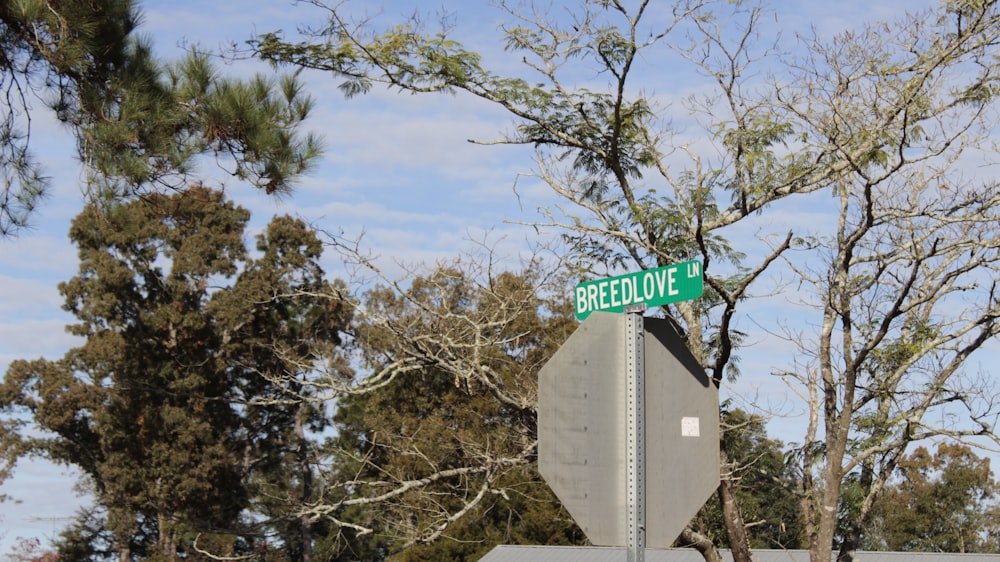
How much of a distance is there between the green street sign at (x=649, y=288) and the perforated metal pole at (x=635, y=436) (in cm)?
6

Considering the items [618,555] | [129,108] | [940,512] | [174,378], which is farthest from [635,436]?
[940,512]

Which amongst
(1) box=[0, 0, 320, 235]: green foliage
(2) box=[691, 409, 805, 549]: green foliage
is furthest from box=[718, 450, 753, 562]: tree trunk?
(1) box=[0, 0, 320, 235]: green foliage

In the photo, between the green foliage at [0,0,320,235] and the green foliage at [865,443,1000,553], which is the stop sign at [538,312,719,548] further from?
the green foliage at [865,443,1000,553]

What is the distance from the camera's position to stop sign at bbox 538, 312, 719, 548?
181 inches

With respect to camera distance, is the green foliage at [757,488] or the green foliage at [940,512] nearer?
the green foliage at [757,488]

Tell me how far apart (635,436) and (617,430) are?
0.28 feet

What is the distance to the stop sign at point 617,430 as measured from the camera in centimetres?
459

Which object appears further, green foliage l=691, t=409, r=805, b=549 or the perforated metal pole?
green foliage l=691, t=409, r=805, b=549

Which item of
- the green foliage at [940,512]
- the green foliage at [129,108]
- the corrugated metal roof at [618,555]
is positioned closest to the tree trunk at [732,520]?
the green foliage at [129,108]

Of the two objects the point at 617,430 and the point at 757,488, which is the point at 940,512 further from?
the point at 617,430

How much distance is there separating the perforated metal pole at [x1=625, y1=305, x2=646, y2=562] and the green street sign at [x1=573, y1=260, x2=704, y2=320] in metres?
0.06

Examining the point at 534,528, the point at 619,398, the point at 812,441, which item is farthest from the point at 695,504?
the point at 534,528

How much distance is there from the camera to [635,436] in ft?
15.2

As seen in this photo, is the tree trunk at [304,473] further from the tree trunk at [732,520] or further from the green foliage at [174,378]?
the tree trunk at [732,520]
